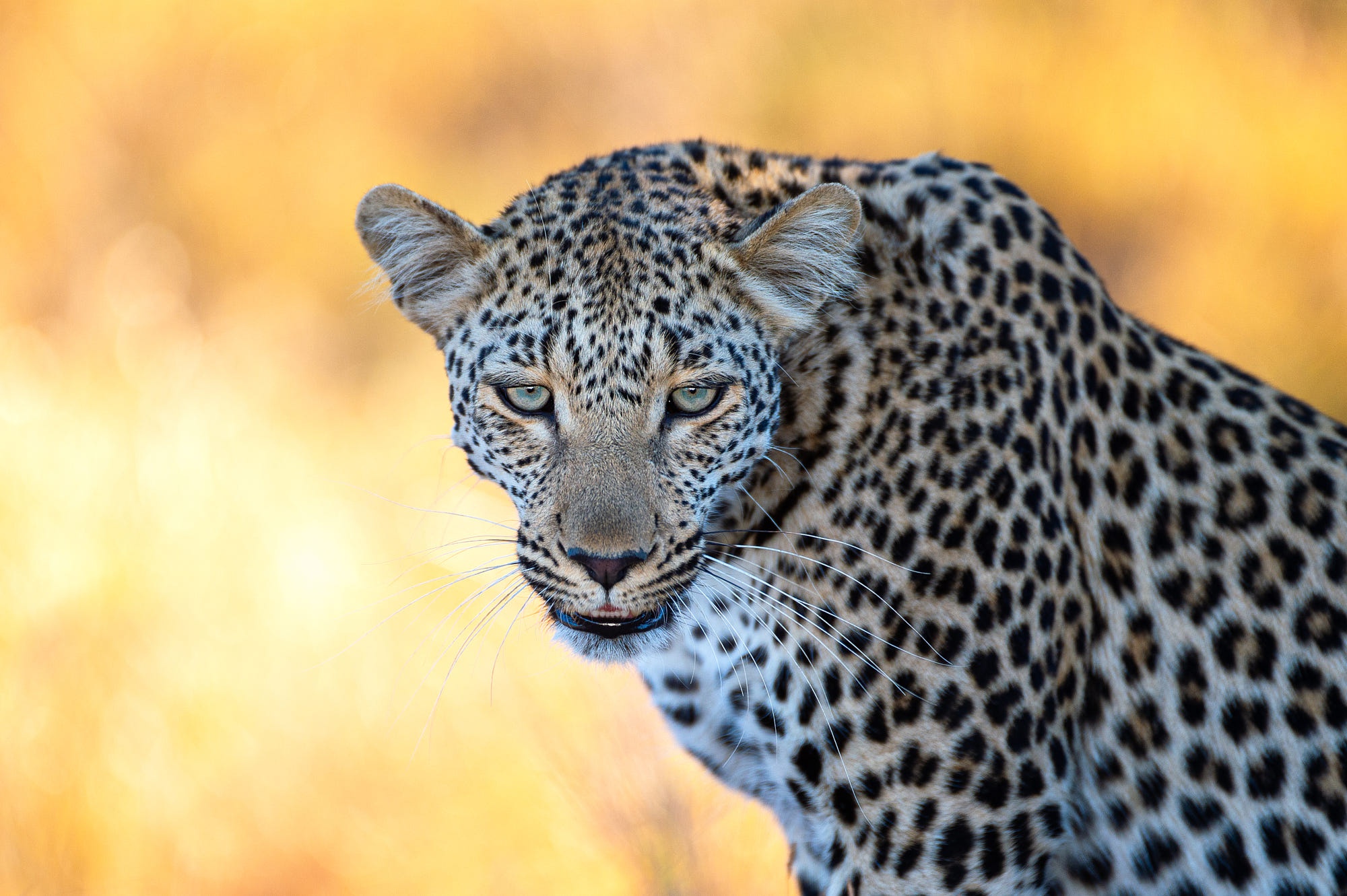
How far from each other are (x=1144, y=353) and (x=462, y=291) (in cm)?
231

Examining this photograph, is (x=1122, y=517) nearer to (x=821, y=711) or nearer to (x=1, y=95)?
(x=821, y=711)

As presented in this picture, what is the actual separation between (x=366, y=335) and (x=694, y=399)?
8166mm

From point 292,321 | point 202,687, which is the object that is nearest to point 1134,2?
point 292,321

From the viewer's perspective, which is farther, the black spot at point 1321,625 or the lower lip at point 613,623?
the black spot at point 1321,625

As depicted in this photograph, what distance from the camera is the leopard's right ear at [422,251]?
4.00 metres

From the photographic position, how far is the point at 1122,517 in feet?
13.5

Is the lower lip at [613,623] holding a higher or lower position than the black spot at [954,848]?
higher

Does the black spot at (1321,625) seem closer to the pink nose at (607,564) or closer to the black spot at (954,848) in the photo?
the black spot at (954,848)

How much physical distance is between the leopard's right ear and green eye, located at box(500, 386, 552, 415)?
43 cm

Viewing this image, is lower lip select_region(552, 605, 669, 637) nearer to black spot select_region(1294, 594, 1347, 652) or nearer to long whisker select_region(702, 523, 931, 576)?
long whisker select_region(702, 523, 931, 576)

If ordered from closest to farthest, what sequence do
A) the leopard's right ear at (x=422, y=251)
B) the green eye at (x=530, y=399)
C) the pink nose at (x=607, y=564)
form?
the pink nose at (x=607, y=564)
the green eye at (x=530, y=399)
the leopard's right ear at (x=422, y=251)

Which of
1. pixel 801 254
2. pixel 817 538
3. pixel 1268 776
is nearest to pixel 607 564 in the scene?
pixel 817 538

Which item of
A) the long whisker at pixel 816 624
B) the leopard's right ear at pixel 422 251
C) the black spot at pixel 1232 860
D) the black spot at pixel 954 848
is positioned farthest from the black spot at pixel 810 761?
the leopard's right ear at pixel 422 251

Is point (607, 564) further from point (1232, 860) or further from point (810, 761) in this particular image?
point (1232, 860)
